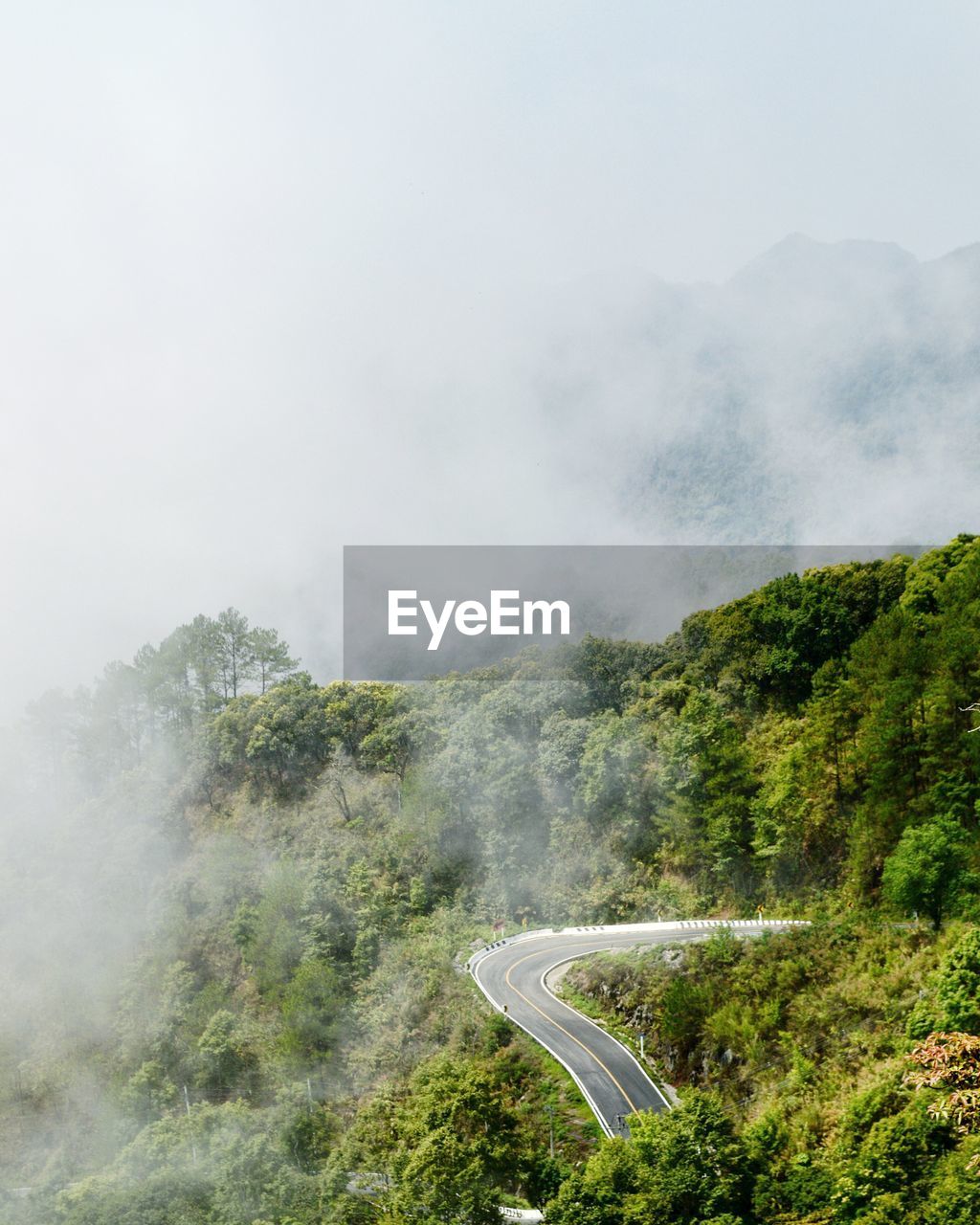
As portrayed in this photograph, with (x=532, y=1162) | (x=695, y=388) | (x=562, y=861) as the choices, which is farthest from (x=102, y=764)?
(x=695, y=388)

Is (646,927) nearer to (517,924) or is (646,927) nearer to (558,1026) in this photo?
(558,1026)

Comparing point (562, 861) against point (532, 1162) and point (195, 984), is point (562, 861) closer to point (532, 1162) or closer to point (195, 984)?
point (532, 1162)

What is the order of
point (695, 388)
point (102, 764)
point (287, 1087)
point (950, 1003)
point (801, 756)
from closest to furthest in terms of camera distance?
point (950, 1003)
point (801, 756)
point (287, 1087)
point (102, 764)
point (695, 388)

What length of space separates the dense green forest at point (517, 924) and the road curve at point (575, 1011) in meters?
0.84

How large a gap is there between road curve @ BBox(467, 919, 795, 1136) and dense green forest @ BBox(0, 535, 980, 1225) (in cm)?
84

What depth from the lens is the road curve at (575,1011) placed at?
27875 millimetres

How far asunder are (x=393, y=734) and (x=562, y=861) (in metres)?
14.7

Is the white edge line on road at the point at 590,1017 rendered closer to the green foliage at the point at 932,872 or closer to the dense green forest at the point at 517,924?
the dense green forest at the point at 517,924

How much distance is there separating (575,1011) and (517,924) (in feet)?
32.6

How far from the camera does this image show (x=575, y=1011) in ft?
108

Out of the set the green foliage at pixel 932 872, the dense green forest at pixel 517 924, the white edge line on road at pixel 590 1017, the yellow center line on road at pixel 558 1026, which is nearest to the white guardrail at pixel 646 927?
the dense green forest at pixel 517 924

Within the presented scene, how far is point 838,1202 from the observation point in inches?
695

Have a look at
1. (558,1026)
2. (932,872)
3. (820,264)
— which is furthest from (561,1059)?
(820,264)

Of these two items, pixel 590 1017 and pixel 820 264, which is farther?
pixel 820 264
